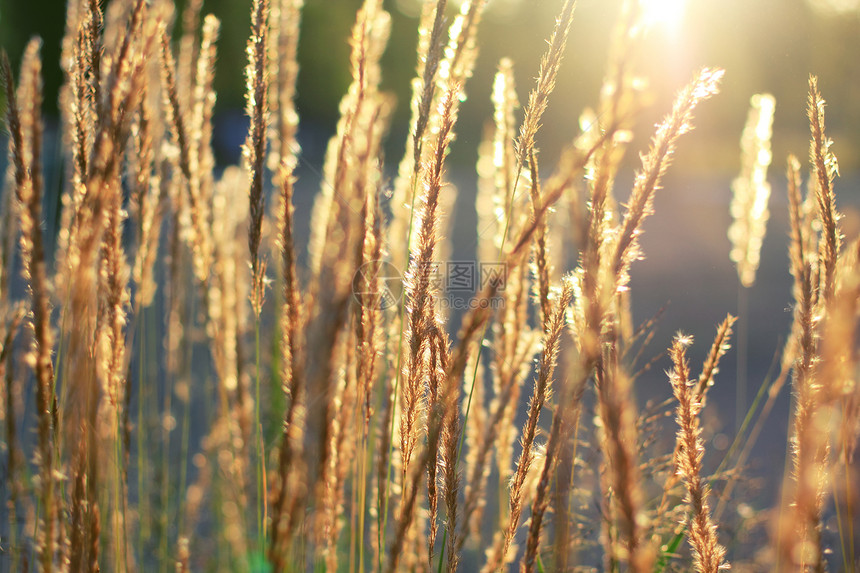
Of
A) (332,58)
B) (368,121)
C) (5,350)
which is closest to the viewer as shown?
(368,121)

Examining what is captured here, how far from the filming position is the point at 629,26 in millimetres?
778

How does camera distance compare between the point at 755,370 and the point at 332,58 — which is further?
the point at 332,58


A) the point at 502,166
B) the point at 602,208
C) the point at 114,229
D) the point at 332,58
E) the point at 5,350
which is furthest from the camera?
the point at 332,58

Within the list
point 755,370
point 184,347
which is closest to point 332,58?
point 755,370

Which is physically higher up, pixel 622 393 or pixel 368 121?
pixel 368 121

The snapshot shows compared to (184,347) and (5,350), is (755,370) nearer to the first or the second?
(184,347)

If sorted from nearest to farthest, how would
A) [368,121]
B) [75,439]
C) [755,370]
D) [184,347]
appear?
[368,121], [75,439], [184,347], [755,370]

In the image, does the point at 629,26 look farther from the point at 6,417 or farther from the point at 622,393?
the point at 6,417

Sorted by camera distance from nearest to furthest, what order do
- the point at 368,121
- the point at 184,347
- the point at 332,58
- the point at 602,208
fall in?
the point at 368,121, the point at 602,208, the point at 184,347, the point at 332,58

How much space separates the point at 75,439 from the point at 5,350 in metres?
0.38

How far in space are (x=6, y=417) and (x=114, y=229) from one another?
20.8 inches

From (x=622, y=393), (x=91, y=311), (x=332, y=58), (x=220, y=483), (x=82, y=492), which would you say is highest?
(x=332, y=58)

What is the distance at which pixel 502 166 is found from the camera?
4.39 ft

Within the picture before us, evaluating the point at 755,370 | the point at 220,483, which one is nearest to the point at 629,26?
the point at 220,483
